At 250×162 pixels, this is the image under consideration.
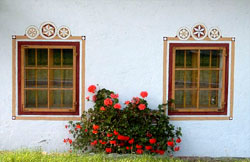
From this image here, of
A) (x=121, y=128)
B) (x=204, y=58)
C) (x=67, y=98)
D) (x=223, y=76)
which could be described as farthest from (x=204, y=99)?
(x=67, y=98)

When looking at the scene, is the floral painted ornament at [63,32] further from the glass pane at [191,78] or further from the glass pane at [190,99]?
the glass pane at [190,99]

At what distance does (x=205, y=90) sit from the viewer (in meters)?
6.75

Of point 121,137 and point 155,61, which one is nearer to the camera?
point 121,137

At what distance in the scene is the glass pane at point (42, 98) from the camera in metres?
6.60

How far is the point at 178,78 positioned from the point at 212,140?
1.25 m

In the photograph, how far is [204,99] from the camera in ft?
22.2

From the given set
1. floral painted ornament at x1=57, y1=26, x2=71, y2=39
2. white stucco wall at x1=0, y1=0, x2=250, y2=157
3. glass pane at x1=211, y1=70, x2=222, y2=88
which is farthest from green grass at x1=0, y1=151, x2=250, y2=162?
floral painted ornament at x1=57, y1=26, x2=71, y2=39

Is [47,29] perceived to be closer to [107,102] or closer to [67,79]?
[67,79]

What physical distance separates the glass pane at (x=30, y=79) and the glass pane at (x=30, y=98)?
103mm

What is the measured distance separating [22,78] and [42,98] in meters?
0.48

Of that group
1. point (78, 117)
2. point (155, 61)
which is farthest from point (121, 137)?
point (155, 61)

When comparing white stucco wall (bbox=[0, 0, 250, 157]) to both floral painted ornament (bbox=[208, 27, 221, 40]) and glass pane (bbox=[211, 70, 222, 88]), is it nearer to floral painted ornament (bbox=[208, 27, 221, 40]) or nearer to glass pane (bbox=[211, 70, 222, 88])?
floral painted ornament (bbox=[208, 27, 221, 40])

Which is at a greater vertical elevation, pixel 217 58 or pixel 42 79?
pixel 217 58

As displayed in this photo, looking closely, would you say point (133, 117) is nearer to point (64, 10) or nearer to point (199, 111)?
point (199, 111)
